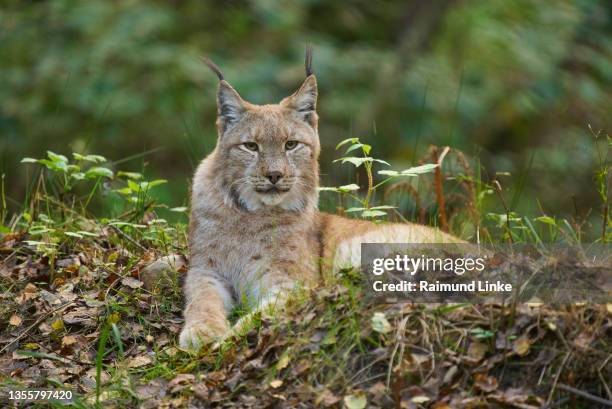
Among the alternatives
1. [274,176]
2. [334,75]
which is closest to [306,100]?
[274,176]

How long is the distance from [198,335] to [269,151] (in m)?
1.22

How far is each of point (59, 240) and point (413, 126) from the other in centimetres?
465

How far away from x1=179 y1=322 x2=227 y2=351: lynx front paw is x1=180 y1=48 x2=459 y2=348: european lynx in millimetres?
343

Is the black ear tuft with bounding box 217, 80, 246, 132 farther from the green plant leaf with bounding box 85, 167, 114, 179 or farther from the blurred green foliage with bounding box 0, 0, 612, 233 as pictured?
the blurred green foliage with bounding box 0, 0, 612, 233

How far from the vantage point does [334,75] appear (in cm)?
938

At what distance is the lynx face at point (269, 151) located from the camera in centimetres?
503

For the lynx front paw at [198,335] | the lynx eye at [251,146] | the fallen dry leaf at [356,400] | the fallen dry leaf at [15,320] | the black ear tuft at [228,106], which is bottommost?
the fallen dry leaf at [15,320]

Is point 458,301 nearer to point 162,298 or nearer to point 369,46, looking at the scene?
point 162,298

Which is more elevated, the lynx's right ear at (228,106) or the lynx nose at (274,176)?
the lynx's right ear at (228,106)

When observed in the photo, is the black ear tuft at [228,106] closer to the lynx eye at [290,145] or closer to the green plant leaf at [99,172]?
the lynx eye at [290,145]

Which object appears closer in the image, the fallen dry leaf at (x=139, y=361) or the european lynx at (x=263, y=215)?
the fallen dry leaf at (x=139, y=361)

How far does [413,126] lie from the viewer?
916 centimetres

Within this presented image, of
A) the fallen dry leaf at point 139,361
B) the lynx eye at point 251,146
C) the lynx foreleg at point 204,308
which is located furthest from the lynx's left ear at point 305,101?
the fallen dry leaf at point 139,361

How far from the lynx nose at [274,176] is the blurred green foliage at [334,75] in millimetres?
2998
